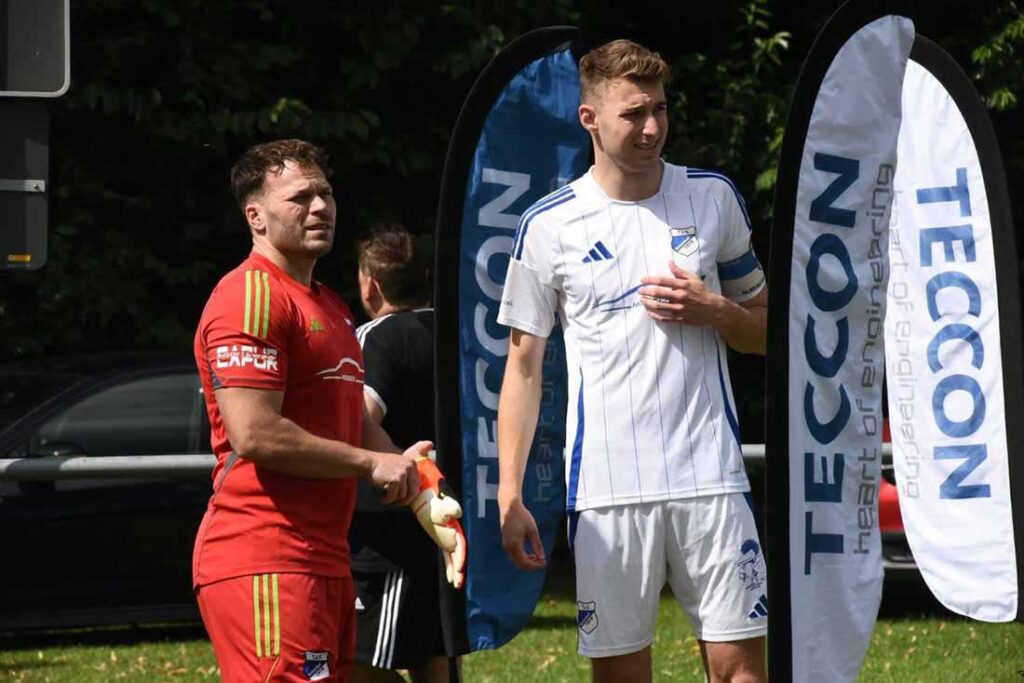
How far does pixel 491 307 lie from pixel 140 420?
570 centimetres

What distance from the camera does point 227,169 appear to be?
14148 mm

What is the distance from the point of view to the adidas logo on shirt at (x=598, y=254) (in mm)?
5129

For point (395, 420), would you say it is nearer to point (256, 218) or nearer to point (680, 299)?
point (256, 218)

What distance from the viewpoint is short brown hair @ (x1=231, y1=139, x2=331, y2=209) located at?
5031 millimetres

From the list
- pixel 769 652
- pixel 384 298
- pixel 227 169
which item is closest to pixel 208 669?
pixel 384 298

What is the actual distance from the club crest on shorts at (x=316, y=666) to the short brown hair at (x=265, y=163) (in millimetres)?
1236

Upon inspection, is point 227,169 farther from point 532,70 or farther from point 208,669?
point 532,70

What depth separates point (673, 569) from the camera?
199 inches

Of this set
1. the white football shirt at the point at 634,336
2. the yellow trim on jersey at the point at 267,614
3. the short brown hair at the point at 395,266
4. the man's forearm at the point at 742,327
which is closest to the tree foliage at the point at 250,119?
the short brown hair at the point at 395,266

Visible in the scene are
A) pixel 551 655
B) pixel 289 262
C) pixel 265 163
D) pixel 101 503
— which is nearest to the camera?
pixel 289 262

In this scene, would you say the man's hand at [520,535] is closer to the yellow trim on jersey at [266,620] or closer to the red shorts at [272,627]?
the red shorts at [272,627]

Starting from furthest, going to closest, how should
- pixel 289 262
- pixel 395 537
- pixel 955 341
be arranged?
pixel 955 341 → pixel 395 537 → pixel 289 262

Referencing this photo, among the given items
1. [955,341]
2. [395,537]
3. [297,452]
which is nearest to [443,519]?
[297,452]

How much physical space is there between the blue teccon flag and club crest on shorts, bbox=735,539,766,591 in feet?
3.16
